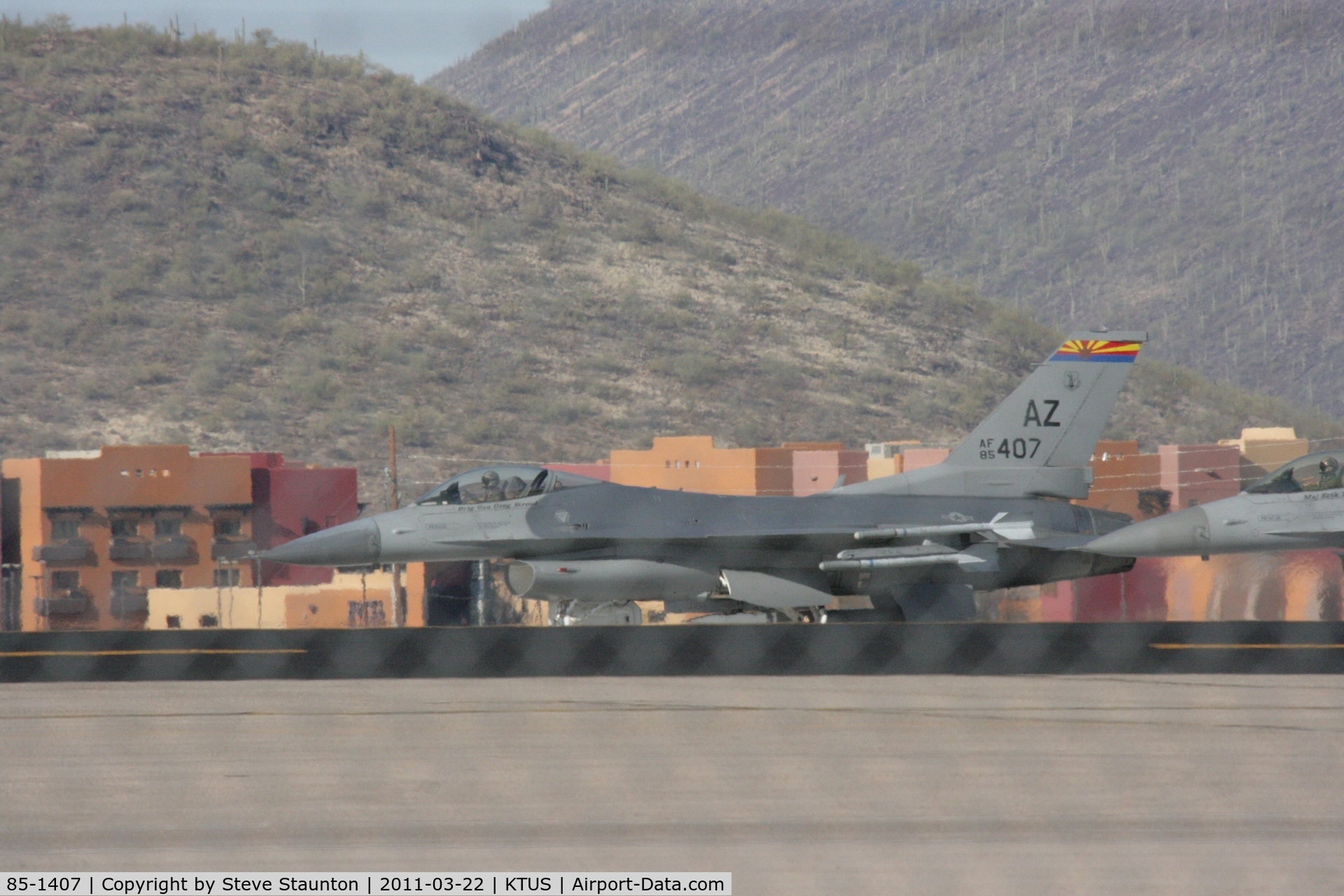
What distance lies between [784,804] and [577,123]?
15373 centimetres

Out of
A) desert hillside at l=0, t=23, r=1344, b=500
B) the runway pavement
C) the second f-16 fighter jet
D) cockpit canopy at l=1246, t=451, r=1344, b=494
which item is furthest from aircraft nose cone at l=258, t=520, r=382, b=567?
desert hillside at l=0, t=23, r=1344, b=500

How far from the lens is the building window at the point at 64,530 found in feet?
112

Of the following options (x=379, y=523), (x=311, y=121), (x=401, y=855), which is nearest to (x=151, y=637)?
(x=401, y=855)

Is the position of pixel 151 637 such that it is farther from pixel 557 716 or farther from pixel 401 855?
pixel 401 855

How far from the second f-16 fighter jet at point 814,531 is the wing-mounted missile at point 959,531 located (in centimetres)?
2

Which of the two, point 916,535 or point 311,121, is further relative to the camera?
point 311,121

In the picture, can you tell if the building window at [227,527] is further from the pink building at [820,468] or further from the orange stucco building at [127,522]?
the pink building at [820,468]

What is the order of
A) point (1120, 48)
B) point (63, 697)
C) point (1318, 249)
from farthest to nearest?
point (1120, 48), point (1318, 249), point (63, 697)

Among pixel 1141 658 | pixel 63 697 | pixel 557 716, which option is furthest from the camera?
pixel 1141 658

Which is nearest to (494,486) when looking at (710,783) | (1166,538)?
(1166,538)

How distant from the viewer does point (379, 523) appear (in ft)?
52.8

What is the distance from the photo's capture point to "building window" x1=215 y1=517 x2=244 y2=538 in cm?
3553

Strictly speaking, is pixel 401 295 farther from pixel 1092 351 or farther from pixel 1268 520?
pixel 1268 520
